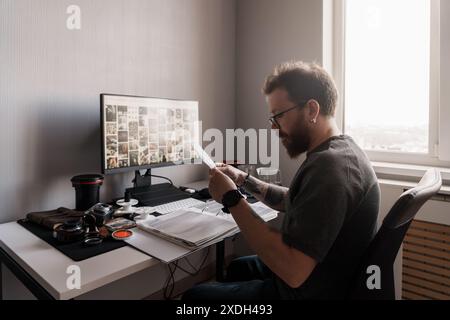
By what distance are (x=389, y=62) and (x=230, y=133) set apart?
1.17 metres

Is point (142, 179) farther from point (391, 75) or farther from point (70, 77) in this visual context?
point (391, 75)

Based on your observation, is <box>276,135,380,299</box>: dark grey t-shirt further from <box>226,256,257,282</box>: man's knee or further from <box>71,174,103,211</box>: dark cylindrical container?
<box>71,174,103,211</box>: dark cylindrical container

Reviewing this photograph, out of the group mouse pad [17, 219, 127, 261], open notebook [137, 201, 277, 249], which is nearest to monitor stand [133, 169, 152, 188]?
open notebook [137, 201, 277, 249]

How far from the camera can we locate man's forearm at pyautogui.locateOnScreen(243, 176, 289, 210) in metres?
1.39

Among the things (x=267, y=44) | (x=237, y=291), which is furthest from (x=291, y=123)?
(x=267, y=44)

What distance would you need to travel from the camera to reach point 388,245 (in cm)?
80

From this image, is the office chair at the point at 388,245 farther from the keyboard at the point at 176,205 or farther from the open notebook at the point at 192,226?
the keyboard at the point at 176,205

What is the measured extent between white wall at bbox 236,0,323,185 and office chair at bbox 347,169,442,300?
1.33 m

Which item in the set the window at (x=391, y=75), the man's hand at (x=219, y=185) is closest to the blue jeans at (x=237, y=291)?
the man's hand at (x=219, y=185)

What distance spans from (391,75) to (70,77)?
1.87 metres

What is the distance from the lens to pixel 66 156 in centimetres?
151
